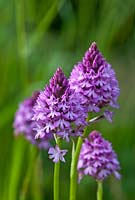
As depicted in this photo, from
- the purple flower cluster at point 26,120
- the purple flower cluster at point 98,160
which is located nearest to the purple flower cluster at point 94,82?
the purple flower cluster at point 98,160

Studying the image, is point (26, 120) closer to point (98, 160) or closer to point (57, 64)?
point (98, 160)

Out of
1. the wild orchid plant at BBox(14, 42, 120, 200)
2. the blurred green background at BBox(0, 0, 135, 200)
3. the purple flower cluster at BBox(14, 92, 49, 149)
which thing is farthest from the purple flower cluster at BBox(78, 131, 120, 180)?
the blurred green background at BBox(0, 0, 135, 200)

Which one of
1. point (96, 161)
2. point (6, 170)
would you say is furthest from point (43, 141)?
point (6, 170)

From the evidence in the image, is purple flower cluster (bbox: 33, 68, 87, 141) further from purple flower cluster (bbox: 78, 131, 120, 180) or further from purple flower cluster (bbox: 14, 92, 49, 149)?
purple flower cluster (bbox: 14, 92, 49, 149)

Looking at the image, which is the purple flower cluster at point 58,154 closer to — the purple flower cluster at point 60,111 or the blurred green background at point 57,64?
the purple flower cluster at point 60,111

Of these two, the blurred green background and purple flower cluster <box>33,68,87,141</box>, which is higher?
the blurred green background

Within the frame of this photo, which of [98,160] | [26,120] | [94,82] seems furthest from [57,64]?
[94,82]
